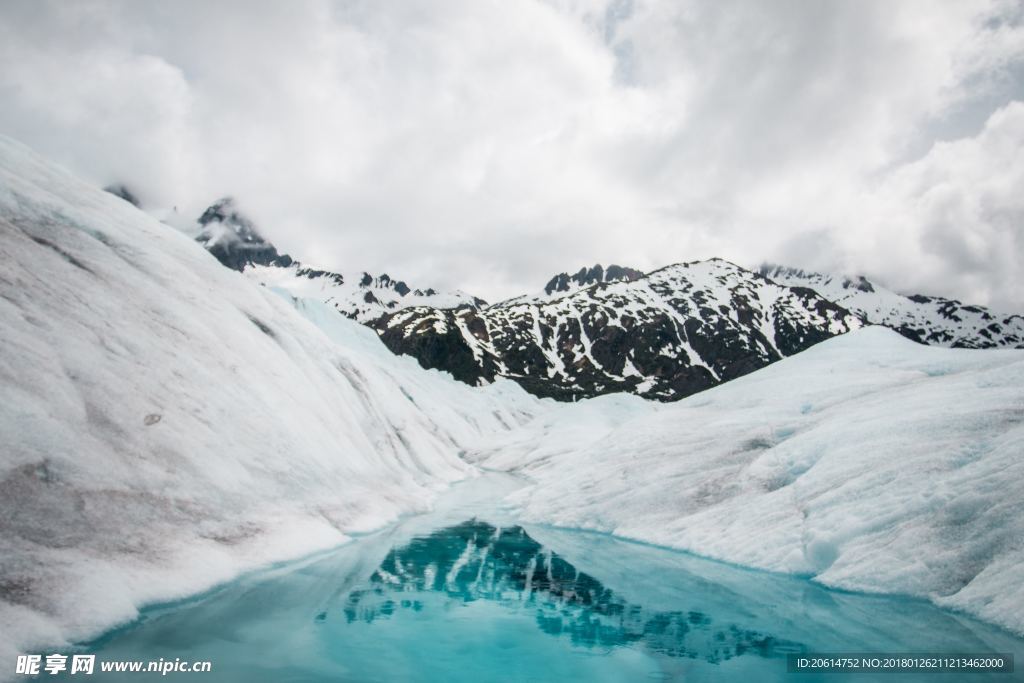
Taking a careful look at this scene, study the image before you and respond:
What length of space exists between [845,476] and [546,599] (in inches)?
438

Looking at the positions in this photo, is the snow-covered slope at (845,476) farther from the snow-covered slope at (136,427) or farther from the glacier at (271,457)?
the snow-covered slope at (136,427)

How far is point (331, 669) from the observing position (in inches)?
357

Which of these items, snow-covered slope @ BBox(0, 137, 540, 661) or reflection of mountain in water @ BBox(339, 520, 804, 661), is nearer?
snow-covered slope @ BBox(0, 137, 540, 661)

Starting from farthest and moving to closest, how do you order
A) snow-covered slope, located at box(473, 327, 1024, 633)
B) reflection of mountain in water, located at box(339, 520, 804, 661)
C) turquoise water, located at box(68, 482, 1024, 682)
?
snow-covered slope, located at box(473, 327, 1024, 633)
reflection of mountain in water, located at box(339, 520, 804, 661)
turquoise water, located at box(68, 482, 1024, 682)

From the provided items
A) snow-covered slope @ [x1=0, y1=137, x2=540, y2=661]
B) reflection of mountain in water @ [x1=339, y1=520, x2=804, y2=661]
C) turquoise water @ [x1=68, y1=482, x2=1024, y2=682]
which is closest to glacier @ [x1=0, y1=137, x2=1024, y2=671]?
snow-covered slope @ [x1=0, y1=137, x2=540, y2=661]

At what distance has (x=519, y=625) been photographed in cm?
1202

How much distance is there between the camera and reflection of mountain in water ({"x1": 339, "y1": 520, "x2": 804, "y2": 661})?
11297mm

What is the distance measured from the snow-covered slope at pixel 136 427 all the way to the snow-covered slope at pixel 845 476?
11.9m

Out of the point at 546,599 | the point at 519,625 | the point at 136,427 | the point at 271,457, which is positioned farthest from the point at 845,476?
the point at 136,427

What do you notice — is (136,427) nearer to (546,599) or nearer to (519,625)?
(519,625)

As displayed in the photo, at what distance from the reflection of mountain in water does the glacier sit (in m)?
3.30

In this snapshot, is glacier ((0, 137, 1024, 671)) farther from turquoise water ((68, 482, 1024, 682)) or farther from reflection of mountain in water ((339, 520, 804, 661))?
reflection of mountain in water ((339, 520, 804, 661))

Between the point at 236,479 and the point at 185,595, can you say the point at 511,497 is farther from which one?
the point at 185,595

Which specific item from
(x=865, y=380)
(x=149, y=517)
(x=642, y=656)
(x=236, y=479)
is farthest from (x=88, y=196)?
(x=865, y=380)
